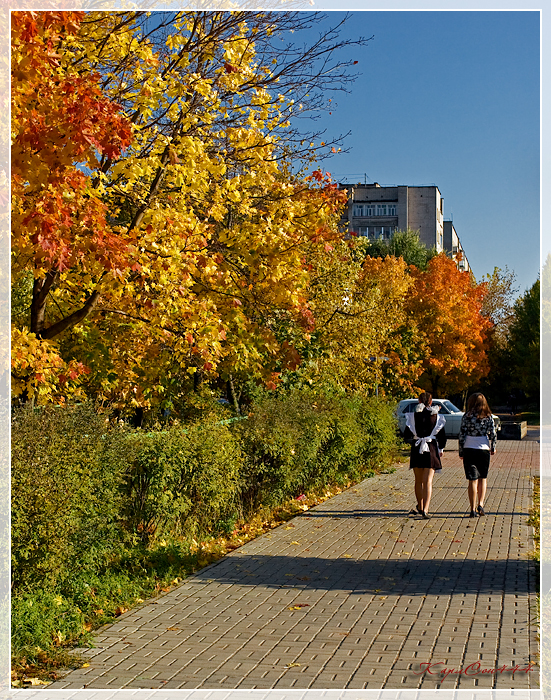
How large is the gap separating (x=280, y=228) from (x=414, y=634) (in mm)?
6097

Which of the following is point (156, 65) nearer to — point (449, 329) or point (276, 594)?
point (276, 594)

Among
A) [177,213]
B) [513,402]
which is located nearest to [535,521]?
[177,213]

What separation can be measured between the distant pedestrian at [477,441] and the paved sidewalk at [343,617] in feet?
2.59

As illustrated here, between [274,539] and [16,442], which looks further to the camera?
[274,539]

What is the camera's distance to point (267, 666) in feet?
18.0

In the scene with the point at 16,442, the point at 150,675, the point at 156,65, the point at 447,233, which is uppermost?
the point at 447,233

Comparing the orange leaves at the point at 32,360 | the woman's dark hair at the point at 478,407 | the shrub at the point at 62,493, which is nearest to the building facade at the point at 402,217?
the woman's dark hair at the point at 478,407

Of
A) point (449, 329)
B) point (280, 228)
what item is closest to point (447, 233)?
point (449, 329)

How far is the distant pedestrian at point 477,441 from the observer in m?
11.6

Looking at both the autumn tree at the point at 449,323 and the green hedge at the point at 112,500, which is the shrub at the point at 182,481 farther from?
the autumn tree at the point at 449,323

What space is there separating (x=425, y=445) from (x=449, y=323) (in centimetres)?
2959

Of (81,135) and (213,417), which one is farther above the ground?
(81,135)
